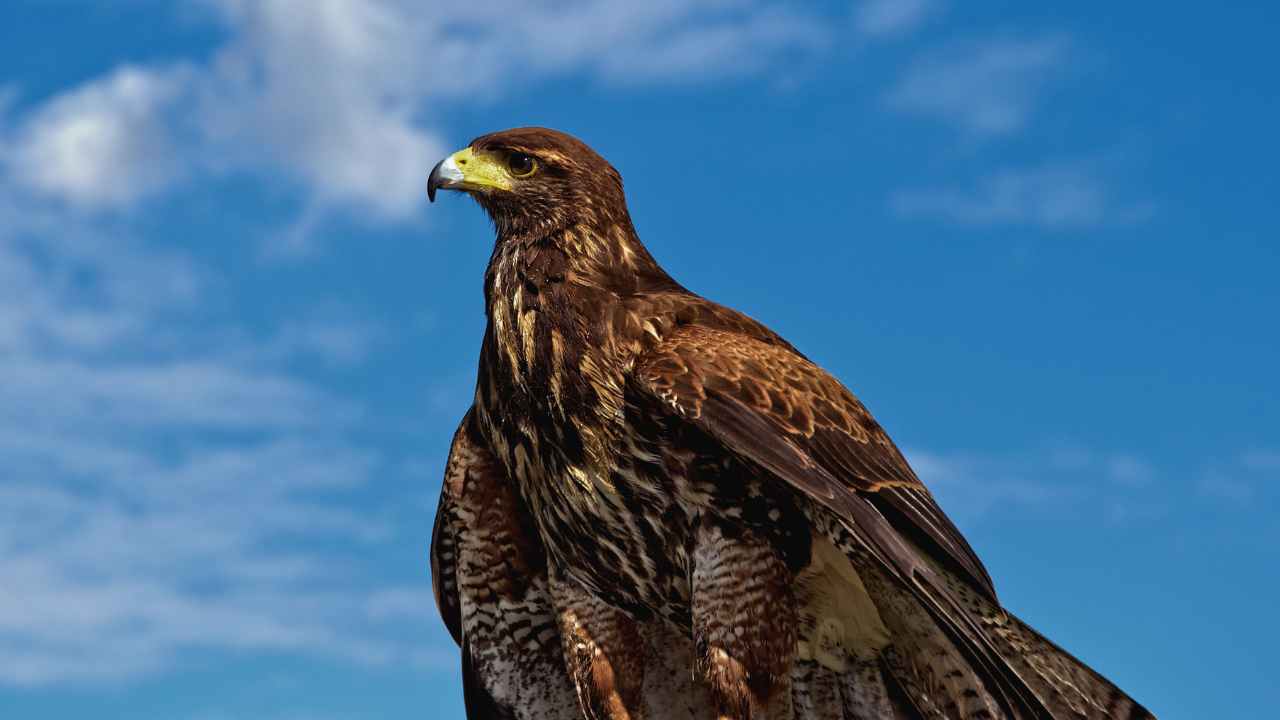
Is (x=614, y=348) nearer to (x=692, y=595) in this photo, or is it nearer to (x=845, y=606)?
(x=692, y=595)

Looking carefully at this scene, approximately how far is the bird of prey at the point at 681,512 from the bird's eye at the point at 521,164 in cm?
1

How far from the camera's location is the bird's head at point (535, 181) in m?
8.16

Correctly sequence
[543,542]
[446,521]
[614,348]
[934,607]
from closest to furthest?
[934,607] < [614,348] < [543,542] < [446,521]

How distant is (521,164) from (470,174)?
12.0 inches

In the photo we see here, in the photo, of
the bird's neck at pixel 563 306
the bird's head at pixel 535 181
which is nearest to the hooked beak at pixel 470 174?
the bird's head at pixel 535 181

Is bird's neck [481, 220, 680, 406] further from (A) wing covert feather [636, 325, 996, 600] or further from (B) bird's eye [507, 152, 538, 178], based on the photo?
(B) bird's eye [507, 152, 538, 178]

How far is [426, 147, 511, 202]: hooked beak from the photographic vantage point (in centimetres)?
830

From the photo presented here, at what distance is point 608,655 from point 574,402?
154 cm

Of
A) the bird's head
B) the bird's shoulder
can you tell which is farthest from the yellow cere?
the bird's shoulder

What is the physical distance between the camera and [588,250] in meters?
8.06

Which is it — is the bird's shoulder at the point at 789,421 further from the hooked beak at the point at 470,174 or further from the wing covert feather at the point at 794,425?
the hooked beak at the point at 470,174

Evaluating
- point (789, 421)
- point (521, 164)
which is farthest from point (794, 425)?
point (521, 164)

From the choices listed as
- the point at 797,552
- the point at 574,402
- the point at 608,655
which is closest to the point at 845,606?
the point at 797,552

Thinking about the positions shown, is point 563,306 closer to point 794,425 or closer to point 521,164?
point 521,164
